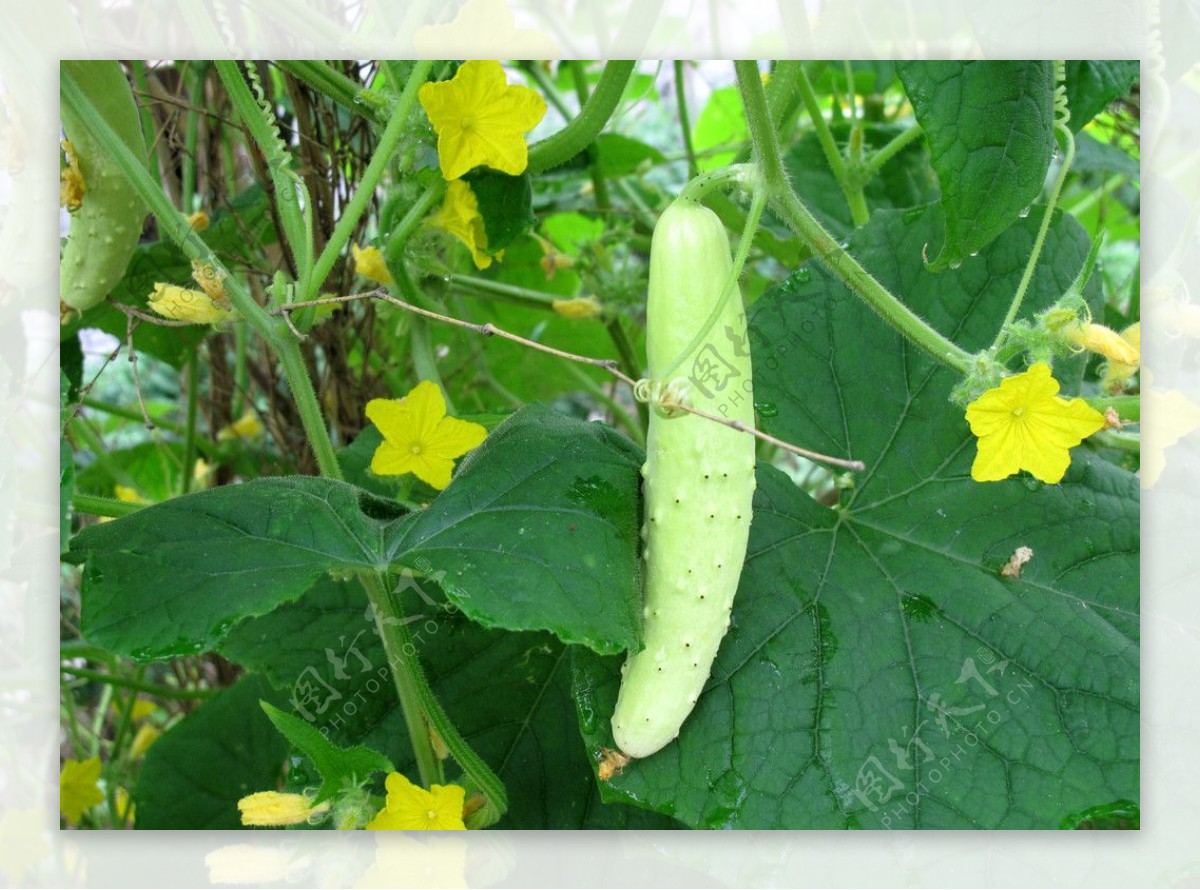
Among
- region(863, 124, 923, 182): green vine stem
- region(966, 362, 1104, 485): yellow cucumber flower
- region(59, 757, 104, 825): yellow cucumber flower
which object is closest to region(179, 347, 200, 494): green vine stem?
region(59, 757, 104, 825): yellow cucumber flower

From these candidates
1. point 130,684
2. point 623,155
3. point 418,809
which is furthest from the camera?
point 623,155

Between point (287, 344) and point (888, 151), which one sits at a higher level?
point (888, 151)

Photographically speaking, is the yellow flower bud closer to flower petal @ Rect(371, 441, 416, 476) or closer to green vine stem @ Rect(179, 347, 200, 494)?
flower petal @ Rect(371, 441, 416, 476)

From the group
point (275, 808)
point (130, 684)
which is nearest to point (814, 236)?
point (275, 808)

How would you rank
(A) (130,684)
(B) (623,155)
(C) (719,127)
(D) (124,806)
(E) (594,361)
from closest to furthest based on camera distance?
(E) (594,361) < (A) (130,684) < (D) (124,806) < (B) (623,155) < (C) (719,127)

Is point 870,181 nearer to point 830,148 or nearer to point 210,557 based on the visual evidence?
point 830,148

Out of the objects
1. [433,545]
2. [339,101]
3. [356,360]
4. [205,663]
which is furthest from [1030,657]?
[205,663]
